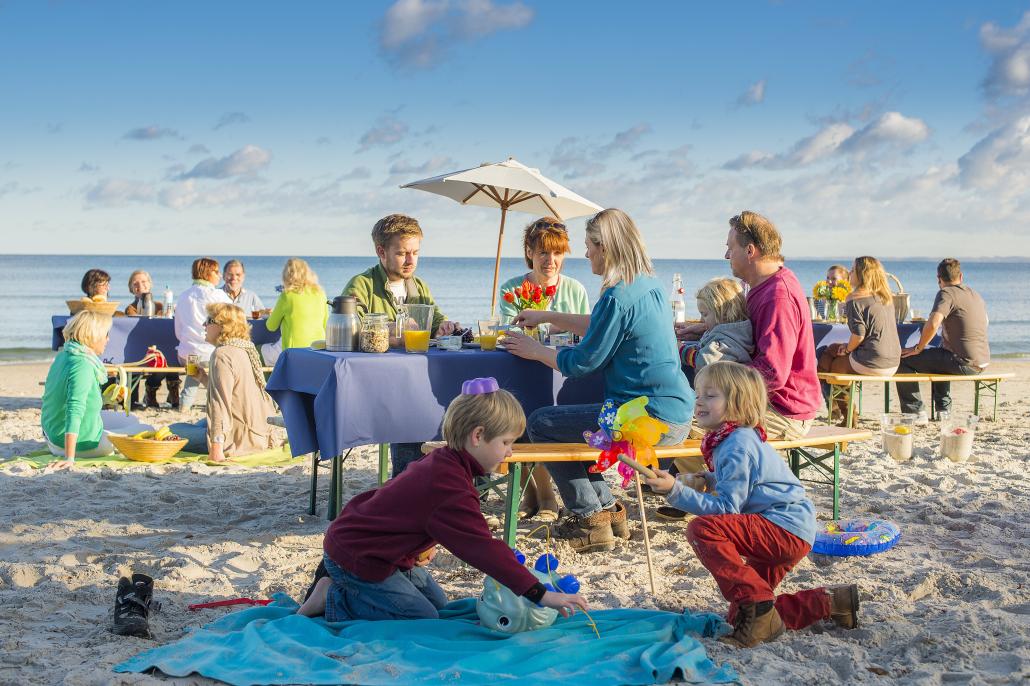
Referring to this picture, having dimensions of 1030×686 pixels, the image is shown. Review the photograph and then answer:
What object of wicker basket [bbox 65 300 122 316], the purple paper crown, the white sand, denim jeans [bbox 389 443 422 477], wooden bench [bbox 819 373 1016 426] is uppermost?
wicker basket [bbox 65 300 122 316]

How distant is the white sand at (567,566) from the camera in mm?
3301

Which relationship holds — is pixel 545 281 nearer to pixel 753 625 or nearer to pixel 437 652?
pixel 753 625

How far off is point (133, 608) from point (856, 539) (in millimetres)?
3220

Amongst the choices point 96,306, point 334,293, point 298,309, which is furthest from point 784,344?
point 334,293

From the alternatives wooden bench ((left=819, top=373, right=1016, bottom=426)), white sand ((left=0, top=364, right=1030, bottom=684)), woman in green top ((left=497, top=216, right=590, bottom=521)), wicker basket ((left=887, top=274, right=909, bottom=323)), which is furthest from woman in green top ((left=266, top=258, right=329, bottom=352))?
wicker basket ((left=887, top=274, right=909, bottom=323))

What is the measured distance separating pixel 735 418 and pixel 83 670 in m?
2.43

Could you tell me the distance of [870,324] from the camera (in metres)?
8.62

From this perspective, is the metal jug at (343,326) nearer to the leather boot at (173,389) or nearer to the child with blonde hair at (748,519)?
the child with blonde hair at (748,519)

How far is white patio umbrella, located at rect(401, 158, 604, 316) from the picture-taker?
273 inches

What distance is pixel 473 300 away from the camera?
4094 cm

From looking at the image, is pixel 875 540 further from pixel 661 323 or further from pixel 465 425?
pixel 465 425

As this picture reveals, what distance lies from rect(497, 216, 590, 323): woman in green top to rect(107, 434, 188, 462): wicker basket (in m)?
2.61

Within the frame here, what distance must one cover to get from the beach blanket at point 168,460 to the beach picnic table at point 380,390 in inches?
82.4

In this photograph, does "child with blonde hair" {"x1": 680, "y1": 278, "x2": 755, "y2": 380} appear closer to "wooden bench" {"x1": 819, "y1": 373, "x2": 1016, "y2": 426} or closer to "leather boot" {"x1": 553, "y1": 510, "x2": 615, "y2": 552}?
"leather boot" {"x1": 553, "y1": 510, "x2": 615, "y2": 552}
